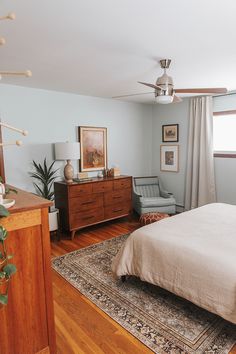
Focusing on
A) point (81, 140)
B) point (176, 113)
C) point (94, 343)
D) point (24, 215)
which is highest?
point (176, 113)

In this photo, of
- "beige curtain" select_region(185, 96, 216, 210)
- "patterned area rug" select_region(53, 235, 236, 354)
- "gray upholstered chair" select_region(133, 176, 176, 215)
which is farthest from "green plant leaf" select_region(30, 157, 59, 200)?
"beige curtain" select_region(185, 96, 216, 210)

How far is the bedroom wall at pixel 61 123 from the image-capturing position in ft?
12.1

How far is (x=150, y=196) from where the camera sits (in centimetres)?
522

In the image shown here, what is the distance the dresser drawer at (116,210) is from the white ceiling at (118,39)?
221 cm

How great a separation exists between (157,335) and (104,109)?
3909 millimetres

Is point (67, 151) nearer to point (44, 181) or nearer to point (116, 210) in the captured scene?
point (44, 181)

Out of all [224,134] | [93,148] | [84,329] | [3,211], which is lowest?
[84,329]

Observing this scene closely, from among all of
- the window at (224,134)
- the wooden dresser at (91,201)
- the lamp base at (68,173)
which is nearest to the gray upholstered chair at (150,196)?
the wooden dresser at (91,201)

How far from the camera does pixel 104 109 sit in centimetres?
477

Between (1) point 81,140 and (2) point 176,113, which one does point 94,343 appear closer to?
(1) point 81,140

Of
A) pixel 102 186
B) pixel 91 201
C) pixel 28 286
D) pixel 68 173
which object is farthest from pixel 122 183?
pixel 28 286

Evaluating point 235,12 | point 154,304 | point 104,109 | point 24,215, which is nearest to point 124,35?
point 235,12

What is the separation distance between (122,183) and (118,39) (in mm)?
2821

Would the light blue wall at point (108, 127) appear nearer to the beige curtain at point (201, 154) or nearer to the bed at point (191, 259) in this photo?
the beige curtain at point (201, 154)
